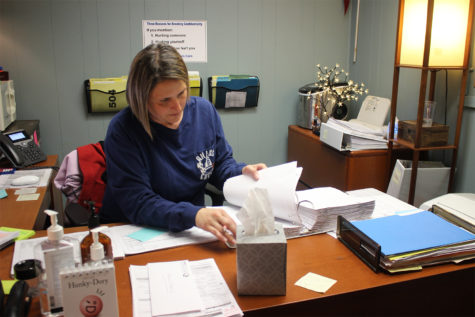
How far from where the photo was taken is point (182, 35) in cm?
318

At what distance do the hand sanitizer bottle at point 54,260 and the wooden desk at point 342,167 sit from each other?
1980mm

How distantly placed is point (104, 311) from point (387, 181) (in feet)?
6.93

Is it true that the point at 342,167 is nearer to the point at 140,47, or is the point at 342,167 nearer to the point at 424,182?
the point at 424,182

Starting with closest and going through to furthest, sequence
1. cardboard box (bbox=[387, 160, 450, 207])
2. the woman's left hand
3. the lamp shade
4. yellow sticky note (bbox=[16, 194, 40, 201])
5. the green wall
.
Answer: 1. the woman's left hand
2. yellow sticky note (bbox=[16, 194, 40, 201])
3. the lamp shade
4. cardboard box (bbox=[387, 160, 450, 207])
5. the green wall

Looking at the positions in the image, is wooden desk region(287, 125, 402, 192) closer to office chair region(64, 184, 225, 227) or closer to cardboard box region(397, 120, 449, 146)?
cardboard box region(397, 120, 449, 146)

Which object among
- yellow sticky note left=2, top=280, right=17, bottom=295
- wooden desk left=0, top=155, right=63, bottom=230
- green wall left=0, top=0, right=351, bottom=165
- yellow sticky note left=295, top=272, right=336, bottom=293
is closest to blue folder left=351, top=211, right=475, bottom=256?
yellow sticky note left=295, top=272, right=336, bottom=293

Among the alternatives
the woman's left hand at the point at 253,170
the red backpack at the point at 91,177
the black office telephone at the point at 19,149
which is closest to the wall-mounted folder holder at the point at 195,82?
the black office telephone at the point at 19,149

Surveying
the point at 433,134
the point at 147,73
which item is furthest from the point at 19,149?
the point at 433,134

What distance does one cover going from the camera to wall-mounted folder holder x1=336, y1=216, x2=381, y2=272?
1.11 meters

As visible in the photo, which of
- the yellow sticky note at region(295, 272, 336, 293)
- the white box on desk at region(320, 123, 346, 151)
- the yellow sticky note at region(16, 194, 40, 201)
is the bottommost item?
the yellow sticky note at region(16, 194, 40, 201)

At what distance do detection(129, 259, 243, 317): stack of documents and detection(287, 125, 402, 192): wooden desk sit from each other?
1614 mm

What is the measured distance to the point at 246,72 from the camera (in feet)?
11.1

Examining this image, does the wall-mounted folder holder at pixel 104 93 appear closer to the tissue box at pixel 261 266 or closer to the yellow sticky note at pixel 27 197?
the yellow sticky note at pixel 27 197

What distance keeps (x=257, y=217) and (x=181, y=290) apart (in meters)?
0.25
